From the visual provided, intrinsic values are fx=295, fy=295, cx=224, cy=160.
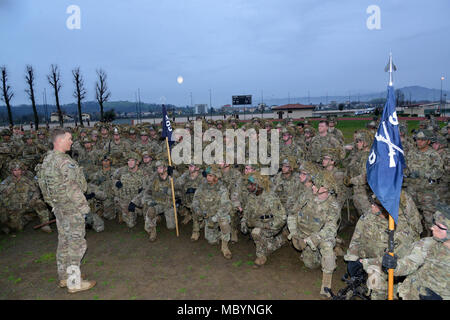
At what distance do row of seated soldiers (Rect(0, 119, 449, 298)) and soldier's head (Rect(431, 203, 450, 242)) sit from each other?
1.11 metres

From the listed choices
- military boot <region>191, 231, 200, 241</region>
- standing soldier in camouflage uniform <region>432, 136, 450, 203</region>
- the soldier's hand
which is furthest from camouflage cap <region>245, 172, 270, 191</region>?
standing soldier in camouflage uniform <region>432, 136, 450, 203</region>

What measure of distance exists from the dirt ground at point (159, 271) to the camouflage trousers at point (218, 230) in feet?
0.88

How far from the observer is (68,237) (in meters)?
6.29

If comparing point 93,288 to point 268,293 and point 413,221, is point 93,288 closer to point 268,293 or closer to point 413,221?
point 268,293

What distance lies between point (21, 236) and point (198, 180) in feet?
19.6

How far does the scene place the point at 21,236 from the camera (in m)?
9.53

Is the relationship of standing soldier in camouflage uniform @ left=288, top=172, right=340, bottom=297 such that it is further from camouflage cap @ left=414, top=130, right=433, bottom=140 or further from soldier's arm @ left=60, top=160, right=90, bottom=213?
soldier's arm @ left=60, top=160, right=90, bottom=213

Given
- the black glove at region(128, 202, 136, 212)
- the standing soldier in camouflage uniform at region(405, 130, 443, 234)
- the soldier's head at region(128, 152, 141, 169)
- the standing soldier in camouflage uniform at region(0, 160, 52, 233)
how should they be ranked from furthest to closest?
the soldier's head at region(128, 152, 141, 169), the standing soldier in camouflage uniform at region(0, 160, 52, 233), the black glove at region(128, 202, 136, 212), the standing soldier in camouflage uniform at region(405, 130, 443, 234)

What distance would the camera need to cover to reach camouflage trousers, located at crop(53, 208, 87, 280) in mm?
6270

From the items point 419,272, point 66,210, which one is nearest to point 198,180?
point 66,210

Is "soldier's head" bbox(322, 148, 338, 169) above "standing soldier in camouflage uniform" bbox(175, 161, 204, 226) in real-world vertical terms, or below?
above

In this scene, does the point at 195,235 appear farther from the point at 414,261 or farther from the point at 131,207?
the point at 414,261

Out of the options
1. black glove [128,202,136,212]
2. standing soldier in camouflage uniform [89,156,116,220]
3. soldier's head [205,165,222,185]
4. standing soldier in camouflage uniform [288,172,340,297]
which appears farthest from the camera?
standing soldier in camouflage uniform [89,156,116,220]

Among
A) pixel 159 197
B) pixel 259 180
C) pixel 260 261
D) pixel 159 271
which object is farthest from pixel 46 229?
pixel 259 180
